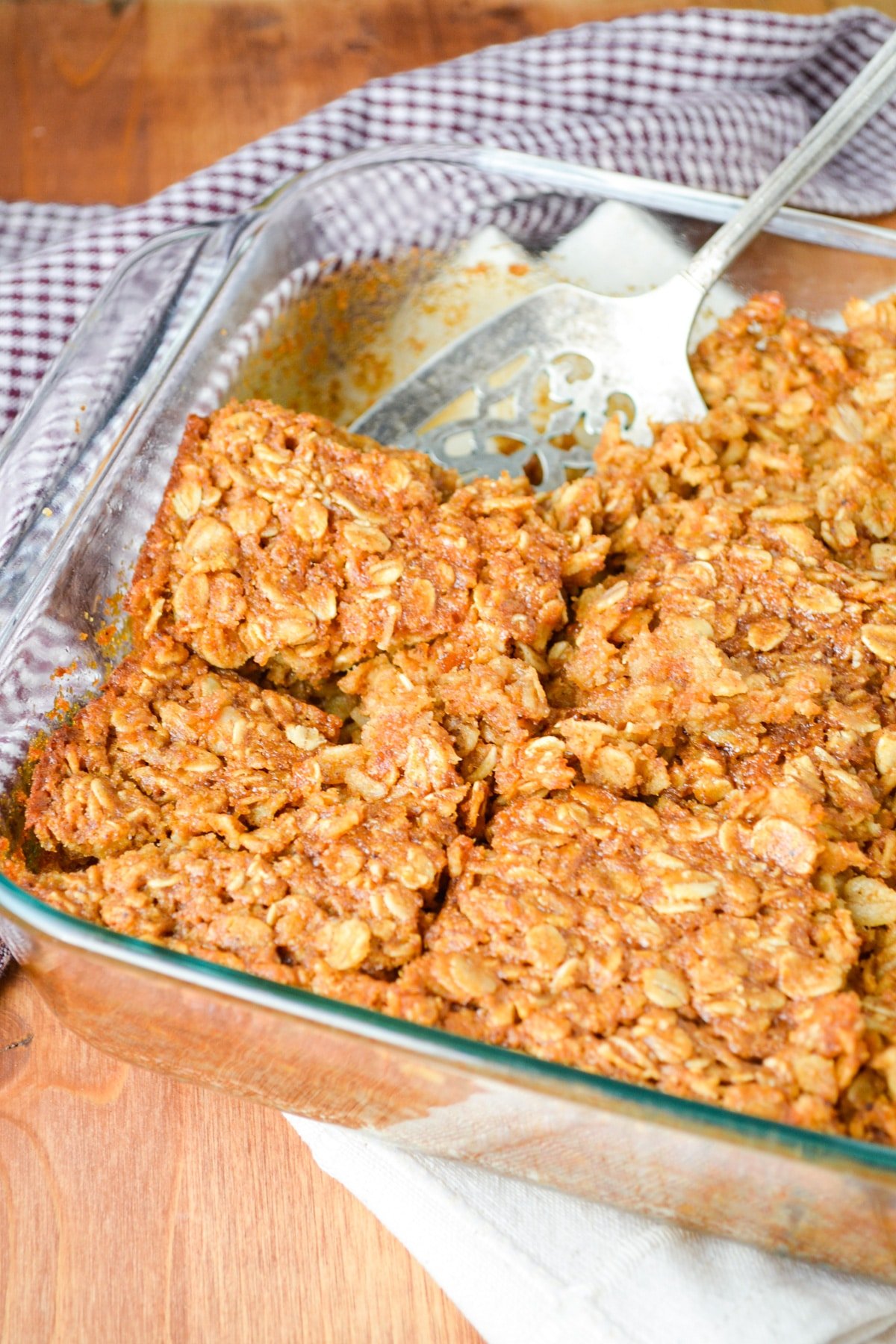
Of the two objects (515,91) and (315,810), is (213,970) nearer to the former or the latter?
(315,810)

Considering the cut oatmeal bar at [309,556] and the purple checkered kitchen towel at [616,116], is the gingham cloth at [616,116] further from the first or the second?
the cut oatmeal bar at [309,556]

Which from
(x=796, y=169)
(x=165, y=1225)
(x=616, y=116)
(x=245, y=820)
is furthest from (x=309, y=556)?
(x=616, y=116)

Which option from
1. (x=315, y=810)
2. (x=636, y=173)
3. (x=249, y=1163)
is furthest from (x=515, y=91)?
(x=249, y=1163)

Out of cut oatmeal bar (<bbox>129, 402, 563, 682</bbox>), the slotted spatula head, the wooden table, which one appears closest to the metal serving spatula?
the slotted spatula head

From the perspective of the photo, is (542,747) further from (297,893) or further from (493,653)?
(297,893)

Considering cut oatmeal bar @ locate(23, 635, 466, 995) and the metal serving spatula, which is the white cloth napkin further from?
the metal serving spatula

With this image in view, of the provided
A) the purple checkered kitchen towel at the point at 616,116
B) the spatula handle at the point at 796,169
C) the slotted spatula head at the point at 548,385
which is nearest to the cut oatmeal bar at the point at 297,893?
Answer: the slotted spatula head at the point at 548,385

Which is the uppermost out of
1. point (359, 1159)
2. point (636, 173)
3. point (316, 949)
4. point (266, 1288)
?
point (636, 173)
